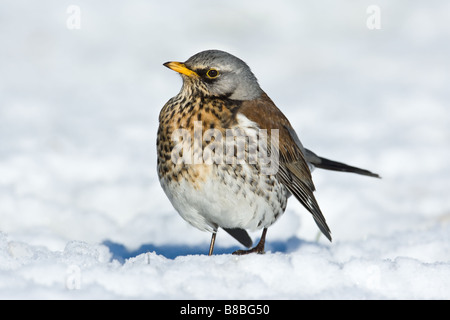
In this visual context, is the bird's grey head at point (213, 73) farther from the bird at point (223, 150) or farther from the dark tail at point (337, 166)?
the dark tail at point (337, 166)

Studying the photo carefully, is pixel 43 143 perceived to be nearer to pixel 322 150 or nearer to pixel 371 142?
pixel 322 150

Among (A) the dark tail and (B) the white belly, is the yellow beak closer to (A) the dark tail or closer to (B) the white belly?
(B) the white belly

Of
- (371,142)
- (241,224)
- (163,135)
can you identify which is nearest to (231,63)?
(163,135)

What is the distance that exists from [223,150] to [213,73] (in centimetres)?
58

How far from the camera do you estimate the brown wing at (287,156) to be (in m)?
4.58

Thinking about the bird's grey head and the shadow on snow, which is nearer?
the bird's grey head

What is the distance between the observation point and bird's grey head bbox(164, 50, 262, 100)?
4.54 m

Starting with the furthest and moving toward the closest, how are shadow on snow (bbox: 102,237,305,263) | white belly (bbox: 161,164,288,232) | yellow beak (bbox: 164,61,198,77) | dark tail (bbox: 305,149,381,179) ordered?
dark tail (bbox: 305,149,381,179) → shadow on snow (bbox: 102,237,305,263) → yellow beak (bbox: 164,61,198,77) → white belly (bbox: 161,164,288,232)

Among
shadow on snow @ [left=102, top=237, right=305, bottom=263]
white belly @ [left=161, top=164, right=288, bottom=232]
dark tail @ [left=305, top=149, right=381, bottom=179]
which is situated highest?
dark tail @ [left=305, top=149, right=381, bottom=179]

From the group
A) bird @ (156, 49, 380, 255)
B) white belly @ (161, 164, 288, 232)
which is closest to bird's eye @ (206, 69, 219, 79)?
bird @ (156, 49, 380, 255)

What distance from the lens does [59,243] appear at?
5.21m

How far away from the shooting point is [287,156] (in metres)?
4.82

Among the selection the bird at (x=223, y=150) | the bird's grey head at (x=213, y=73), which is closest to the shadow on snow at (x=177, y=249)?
the bird at (x=223, y=150)
